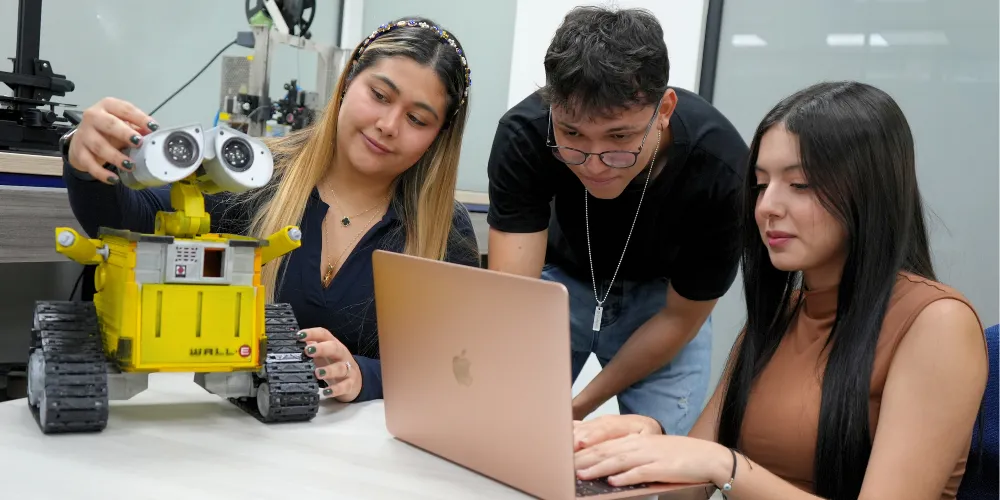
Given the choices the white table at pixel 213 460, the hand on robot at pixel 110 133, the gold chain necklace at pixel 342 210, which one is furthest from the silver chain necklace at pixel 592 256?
the hand on robot at pixel 110 133

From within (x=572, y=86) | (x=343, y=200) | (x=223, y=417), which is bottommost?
(x=223, y=417)

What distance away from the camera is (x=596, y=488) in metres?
0.90

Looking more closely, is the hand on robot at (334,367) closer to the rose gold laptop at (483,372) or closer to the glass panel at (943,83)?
the rose gold laptop at (483,372)

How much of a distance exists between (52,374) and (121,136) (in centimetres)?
27

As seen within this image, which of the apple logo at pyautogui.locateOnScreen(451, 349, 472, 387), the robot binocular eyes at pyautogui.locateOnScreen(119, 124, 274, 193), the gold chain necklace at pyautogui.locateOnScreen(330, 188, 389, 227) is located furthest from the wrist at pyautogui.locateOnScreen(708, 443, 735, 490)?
the gold chain necklace at pyautogui.locateOnScreen(330, 188, 389, 227)

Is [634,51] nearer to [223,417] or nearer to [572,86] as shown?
[572,86]

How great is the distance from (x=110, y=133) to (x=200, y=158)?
0.11 meters

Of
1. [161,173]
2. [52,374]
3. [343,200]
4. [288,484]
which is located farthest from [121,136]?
[343,200]

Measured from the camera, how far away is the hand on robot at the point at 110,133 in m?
0.98

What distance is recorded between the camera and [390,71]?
1528mm

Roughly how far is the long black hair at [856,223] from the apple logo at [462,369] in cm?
45

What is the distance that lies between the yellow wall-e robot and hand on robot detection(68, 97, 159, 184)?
21 millimetres

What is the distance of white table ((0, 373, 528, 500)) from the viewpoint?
831mm

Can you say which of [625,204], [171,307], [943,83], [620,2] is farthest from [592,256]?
[943,83]
